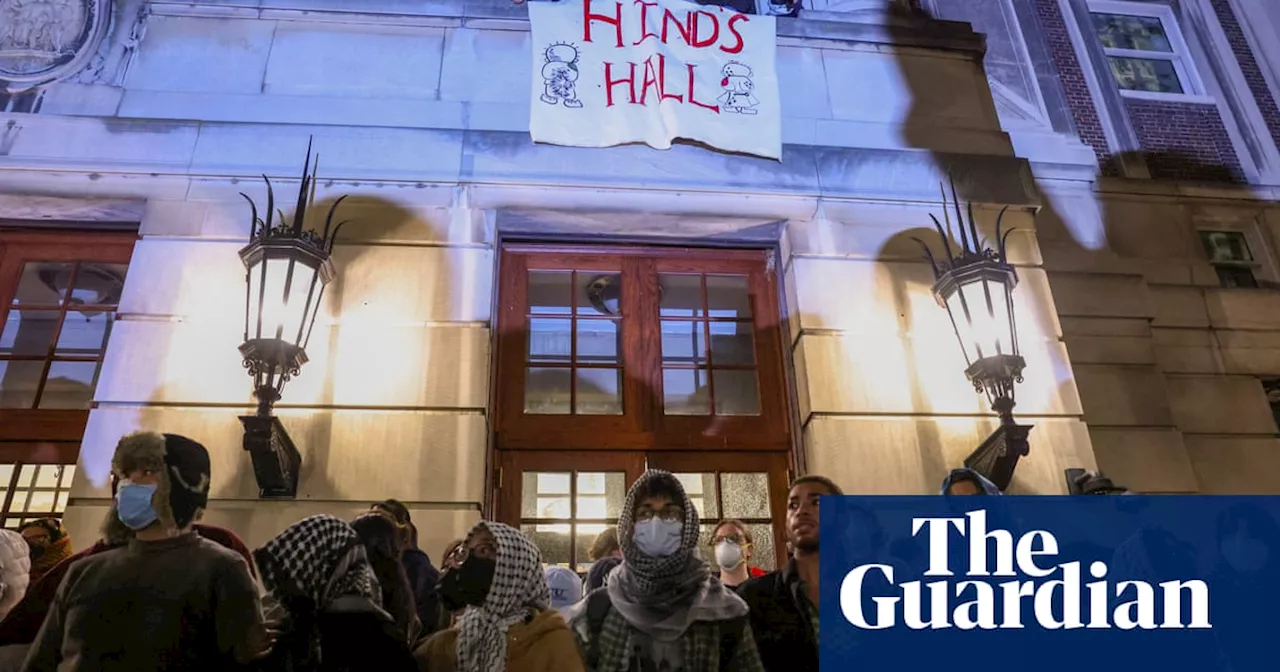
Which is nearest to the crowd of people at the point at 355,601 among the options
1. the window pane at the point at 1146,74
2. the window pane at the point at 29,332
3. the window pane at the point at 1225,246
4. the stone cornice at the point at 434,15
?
the stone cornice at the point at 434,15

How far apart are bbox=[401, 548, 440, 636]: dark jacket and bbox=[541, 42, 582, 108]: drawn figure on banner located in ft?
11.8

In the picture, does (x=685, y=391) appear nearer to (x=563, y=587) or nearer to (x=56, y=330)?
(x=563, y=587)

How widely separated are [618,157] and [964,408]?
9.62 feet

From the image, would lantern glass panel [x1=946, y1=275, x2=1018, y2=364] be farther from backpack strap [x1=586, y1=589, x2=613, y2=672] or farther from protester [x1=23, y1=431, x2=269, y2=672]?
protester [x1=23, y1=431, x2=269, y2=672]

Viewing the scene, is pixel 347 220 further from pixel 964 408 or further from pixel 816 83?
pixel 964 408

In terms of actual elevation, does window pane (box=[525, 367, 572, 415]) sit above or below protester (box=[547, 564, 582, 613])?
above

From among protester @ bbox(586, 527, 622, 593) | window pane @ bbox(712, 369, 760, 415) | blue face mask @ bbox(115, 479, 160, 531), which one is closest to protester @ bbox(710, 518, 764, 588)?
protester @ bbox(586, 527, 622, 593)

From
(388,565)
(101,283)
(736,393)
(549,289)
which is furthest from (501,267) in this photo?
(101,283)

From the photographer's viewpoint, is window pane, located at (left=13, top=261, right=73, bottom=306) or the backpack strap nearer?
the backpack strap

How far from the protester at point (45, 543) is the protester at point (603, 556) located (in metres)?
2.37

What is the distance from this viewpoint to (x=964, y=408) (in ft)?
16.7

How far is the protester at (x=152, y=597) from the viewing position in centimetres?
235

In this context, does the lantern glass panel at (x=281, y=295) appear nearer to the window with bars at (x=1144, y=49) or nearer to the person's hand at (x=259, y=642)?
the person's hand at (x=259, y=642)

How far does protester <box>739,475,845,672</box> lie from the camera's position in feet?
9.46
